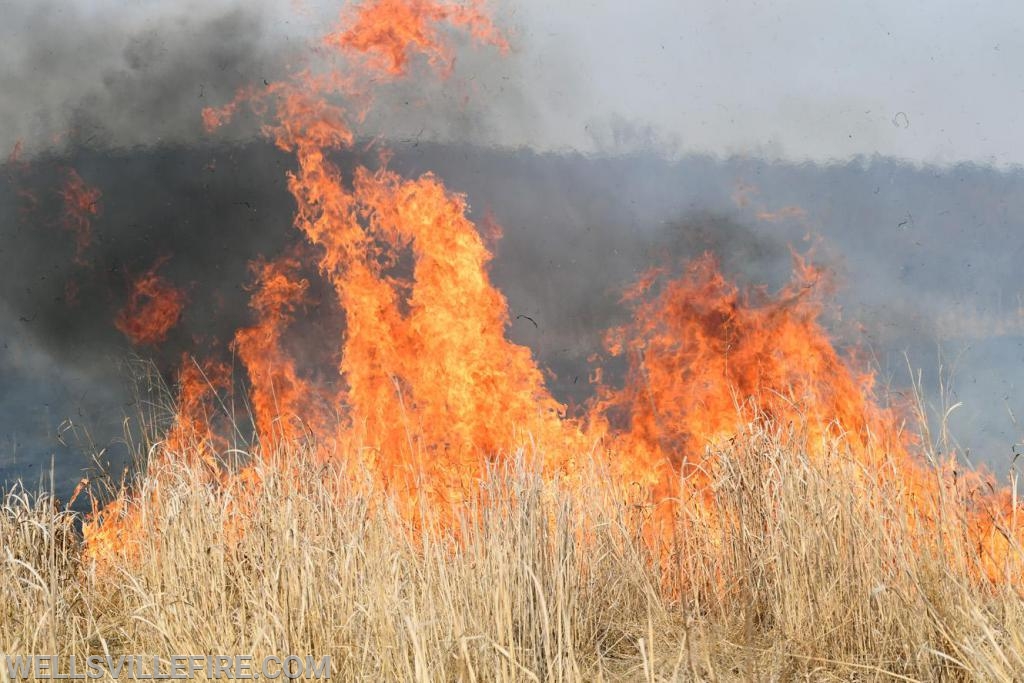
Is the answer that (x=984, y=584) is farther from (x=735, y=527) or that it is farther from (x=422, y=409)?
(x=422, y=409)

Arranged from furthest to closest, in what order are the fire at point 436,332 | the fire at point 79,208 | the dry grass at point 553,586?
the fire at point 79,208
the fire at point 436,332
the dry grass at point 553,586

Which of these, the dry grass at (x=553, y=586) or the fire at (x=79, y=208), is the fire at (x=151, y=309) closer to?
the fire at (x=79, y=208)

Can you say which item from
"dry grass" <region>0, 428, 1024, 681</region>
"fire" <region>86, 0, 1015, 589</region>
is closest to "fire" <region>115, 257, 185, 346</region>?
"fire" <region>86, 0, 1015, 589</region>

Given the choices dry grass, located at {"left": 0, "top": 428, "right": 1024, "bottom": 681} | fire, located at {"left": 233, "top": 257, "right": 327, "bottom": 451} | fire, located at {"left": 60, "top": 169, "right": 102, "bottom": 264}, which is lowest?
dry grass, located at {"left": 0, "top": 428, "right": 1024, "bottom": 681}

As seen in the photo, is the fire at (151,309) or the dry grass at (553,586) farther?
the fire at (151,309)

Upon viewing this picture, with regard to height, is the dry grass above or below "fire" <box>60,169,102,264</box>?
below

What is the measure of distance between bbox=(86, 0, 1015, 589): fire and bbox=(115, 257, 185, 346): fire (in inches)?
0.7

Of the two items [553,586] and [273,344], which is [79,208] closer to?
[273,344]

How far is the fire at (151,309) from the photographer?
32.0ft

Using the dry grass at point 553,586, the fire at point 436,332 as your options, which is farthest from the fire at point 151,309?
the dry grass at point 553,586

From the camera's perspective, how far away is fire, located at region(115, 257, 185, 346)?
977cm

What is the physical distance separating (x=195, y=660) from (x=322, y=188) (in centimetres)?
724

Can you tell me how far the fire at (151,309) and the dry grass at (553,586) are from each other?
550 cm

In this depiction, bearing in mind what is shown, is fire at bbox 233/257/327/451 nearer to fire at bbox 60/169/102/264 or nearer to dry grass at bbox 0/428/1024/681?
fire at bbox 60/169/102/264
